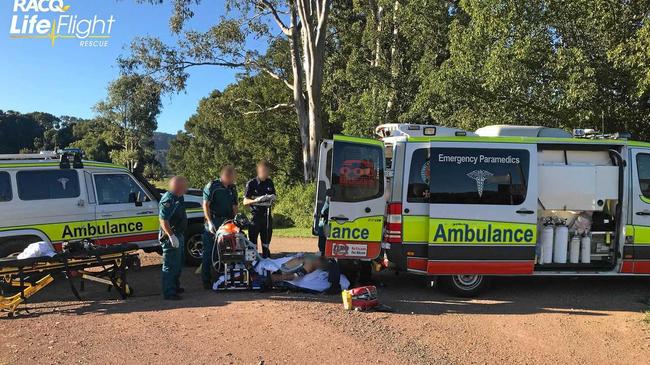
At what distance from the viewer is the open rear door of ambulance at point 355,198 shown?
6828 millimetres

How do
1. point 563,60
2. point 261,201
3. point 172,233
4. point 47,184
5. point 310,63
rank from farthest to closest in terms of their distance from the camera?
1. point 310,63
2. point 563,60
3. point 261,201
4. point 47,184
5. point 172,233

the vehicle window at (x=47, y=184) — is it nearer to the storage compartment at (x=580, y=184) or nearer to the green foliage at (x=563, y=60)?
the storage compartment at (x=580, y=184)

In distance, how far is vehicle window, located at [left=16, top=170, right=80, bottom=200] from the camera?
7938mm

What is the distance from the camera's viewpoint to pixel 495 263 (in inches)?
273

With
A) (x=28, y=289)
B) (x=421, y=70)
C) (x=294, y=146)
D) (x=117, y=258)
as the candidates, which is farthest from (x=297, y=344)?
(x=294, y=146)

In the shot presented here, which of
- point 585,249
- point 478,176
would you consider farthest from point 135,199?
point 585,249

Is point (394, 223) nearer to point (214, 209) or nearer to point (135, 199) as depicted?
point (214, 209)

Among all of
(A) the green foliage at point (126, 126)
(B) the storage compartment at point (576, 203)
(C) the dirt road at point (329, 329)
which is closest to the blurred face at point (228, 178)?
(C) the dirt road at point (329, 329)

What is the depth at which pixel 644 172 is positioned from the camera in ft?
23.6

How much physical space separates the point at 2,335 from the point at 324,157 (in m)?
4.28

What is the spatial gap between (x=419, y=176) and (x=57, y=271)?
4980 mm

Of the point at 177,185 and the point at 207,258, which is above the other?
the point at 177,185

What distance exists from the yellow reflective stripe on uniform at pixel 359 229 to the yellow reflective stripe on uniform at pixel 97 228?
3867 millimetres

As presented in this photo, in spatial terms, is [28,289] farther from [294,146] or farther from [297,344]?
[294,146]
